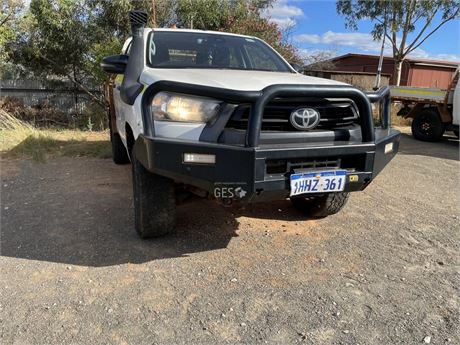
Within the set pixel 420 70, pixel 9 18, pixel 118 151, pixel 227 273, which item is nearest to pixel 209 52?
pixel 227 273

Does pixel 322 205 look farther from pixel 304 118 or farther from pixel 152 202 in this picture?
pixel 152 202

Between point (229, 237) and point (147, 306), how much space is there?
1.23 m

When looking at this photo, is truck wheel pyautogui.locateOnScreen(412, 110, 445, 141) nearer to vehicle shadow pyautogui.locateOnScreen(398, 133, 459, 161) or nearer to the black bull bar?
vehicle shadow pyautogui.locateOnScreen(398, 133, 459, 161)

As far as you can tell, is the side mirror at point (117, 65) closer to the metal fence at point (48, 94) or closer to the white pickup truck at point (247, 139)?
the white pickup truck at point (247, 139)

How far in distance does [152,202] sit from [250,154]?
107 cm

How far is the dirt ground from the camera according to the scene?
2.46 meters

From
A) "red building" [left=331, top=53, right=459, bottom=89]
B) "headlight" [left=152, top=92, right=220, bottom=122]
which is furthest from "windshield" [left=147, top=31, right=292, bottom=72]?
"red building" [left=331, top=53, right=459, bottom=89]

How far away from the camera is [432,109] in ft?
35.0

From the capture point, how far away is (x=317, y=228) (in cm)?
401

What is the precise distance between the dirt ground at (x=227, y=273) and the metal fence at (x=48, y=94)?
8.53 metres

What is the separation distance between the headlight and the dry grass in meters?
4.30

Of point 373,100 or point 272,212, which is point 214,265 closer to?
point 272,212

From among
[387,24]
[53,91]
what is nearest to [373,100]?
[53,91]

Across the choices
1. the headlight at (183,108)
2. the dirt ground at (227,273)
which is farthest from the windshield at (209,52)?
the dirt ground at (227,273)
